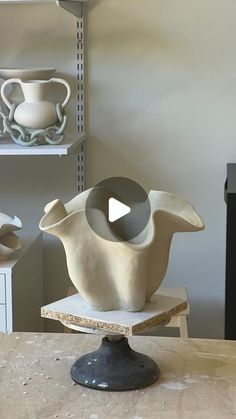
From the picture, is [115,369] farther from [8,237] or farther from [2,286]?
[8,237]

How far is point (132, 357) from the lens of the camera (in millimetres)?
1310

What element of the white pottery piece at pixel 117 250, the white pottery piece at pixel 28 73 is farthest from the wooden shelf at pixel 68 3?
the white pottery piece at pixel 117 250

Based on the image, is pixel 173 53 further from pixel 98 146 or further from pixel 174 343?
pixel 174 343

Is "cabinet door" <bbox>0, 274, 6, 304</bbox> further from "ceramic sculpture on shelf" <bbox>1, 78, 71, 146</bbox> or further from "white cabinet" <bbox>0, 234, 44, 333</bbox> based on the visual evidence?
"ceramic sculpture on shelf" <bbox>1, 78, 71, 146</bbox>

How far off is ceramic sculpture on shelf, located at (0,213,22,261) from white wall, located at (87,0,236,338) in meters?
0.39

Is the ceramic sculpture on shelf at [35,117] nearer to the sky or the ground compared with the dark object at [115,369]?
nearer to the sky

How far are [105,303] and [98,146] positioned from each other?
4.19 ft

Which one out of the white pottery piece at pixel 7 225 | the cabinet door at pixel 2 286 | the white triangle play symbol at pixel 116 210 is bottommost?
the cabinet door at pixel 2 286

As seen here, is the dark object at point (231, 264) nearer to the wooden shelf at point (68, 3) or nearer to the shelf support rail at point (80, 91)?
the shelf support rail at point (80, 91)

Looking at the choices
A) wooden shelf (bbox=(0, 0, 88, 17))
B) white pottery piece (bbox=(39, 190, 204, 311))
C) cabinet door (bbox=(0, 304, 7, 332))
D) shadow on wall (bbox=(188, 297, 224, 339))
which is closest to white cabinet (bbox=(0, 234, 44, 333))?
cabinet door (bbox=(0, 304, 7, 332))

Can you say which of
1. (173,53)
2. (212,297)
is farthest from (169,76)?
(212,297)

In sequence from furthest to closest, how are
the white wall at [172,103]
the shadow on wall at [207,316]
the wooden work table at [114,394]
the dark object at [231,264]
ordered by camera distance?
1. the shadow on wall at [207,316]
2. the white wall at [172,103]
3. the dark object at [231,264]
4. the wooden work table at [114,394]

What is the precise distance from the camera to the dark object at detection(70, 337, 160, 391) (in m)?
1.27

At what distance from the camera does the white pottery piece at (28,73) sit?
222 centimetres
